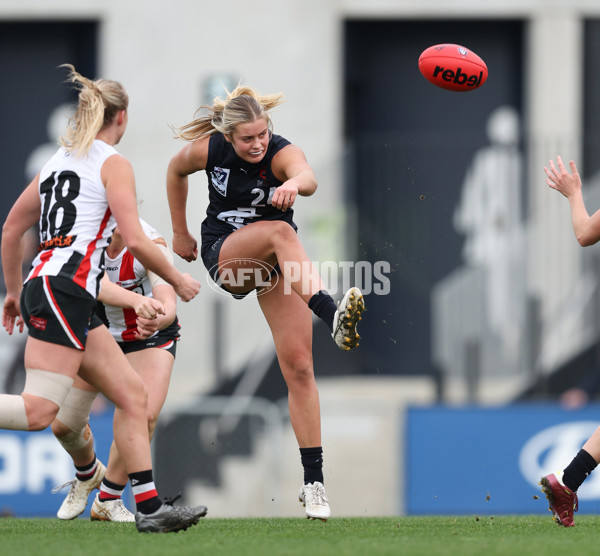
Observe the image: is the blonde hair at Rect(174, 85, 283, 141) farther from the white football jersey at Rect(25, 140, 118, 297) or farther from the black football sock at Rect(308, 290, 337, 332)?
the black football sock at Rect(308, 290, 337, 332)

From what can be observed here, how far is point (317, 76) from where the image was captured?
504 inches

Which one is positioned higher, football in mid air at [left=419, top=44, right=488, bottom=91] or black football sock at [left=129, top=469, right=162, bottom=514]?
football in mid air at [left=419, top=44, right=488, bottom=91]

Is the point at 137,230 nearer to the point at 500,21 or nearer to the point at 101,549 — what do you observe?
the point at 101,549

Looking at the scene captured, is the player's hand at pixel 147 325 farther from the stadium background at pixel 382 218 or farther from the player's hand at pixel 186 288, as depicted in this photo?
the stadium background at pixel 382 218

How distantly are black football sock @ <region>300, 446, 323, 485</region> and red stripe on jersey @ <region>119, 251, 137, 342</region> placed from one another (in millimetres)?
1021

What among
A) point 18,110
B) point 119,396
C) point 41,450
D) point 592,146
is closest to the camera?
point 119,396

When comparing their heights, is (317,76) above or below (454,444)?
above

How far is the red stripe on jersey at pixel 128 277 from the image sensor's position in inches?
218

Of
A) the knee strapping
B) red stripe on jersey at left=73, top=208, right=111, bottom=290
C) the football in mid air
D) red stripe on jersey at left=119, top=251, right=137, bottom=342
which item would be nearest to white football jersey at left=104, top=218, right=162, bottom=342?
red stripe on jersey at left=119, top=251, right=137, bottom=342

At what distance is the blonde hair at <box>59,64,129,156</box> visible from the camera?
15.4ft

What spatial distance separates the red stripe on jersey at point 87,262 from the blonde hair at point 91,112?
0.99 ft

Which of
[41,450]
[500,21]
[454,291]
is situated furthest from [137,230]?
[500,21]

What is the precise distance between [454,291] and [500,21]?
4.09 metres

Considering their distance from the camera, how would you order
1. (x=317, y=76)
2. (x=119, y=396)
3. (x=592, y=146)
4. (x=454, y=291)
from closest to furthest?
(x=119, y=396), (x=454, y=291), (x=592, y=146), (x=317, y=76)
